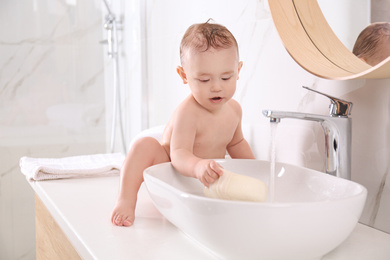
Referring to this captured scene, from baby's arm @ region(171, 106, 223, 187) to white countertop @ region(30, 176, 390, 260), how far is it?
0.10 meters

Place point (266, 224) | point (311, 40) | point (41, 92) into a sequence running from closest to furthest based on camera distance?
1. point (266, 224)
2. point (311, 40)
3. point (41, 92)

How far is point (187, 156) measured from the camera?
0.83m

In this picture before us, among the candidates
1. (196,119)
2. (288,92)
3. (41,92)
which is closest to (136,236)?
(196,119)

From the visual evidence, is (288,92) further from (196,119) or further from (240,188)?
(240,188)

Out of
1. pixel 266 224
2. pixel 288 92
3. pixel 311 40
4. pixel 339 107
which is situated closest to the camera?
pixel 266 224

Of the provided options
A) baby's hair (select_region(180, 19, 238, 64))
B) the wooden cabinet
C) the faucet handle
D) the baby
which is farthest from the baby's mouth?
the wooden cabinet

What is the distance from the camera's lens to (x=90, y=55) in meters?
2.05

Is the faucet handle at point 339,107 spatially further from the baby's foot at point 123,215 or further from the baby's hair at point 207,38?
the baby's foot at point 123,215

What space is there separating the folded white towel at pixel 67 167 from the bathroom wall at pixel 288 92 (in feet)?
1.32

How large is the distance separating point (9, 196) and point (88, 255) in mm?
1526

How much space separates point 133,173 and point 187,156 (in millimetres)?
125

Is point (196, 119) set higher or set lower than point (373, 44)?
lower

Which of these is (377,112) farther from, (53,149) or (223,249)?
(53,149)

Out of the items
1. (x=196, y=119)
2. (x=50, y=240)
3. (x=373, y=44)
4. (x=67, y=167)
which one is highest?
(x=373, y=44)
